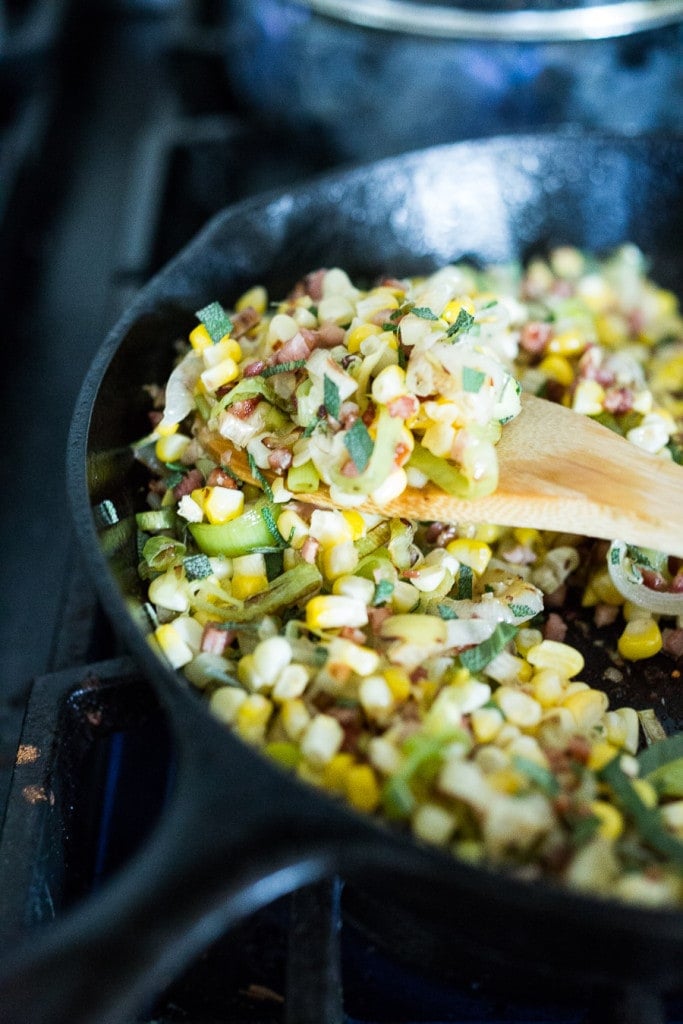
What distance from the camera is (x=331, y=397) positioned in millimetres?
1138

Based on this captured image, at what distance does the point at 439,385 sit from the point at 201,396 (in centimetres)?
37

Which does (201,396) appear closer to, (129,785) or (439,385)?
(439,385)

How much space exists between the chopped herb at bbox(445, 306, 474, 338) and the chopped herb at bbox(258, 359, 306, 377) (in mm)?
202

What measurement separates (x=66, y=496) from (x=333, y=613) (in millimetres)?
641

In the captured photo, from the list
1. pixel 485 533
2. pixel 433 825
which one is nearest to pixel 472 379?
pixel 485 533

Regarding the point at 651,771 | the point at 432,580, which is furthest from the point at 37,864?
the point at 651,771

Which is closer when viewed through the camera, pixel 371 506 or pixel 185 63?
pixel 371 506

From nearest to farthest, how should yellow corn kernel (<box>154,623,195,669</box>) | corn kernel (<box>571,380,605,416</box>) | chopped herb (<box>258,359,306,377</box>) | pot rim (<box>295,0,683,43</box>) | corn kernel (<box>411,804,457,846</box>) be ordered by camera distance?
corn kernel (<box>411,804,457,846</box>), yellow corn kernel (<box>154,623,195,669</box>), chopped herb (<box>258,359,306,377</box>), corn kernel (<box>571,380,605,416</box>), pot rim (<box>295,0,683,43</box>)

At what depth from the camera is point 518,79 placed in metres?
1.94

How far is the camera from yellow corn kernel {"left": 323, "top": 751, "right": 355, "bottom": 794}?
942 mm

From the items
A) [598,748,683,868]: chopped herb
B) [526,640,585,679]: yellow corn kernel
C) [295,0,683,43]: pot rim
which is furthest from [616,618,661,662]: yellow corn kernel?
[295,0,683,43]: pot rim

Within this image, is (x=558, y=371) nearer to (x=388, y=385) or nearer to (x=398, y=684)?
(x=388, y=385)

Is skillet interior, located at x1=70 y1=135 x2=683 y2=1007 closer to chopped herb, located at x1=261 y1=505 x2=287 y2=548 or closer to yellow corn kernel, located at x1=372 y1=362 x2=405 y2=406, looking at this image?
chopped herb, located at x1=261 y1=505 x2=287 y2=548

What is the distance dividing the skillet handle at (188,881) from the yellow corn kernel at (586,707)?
0.42m
